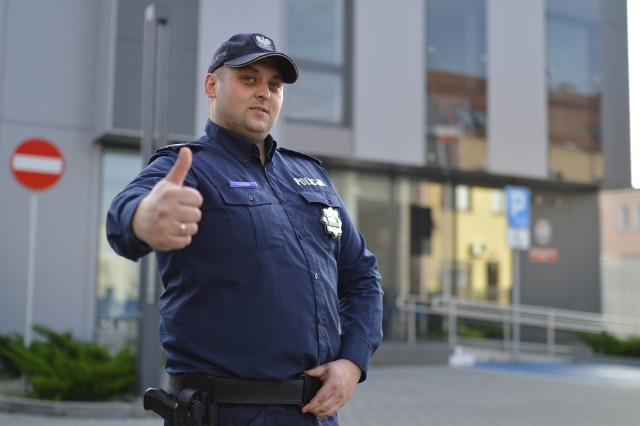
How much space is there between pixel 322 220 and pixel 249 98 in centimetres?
44

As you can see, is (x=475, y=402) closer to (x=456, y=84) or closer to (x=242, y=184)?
(x=242, y=184)

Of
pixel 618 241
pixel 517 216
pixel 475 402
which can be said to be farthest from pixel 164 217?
pixel 618 241

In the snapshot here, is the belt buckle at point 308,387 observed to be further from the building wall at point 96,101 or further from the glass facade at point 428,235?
the glass facade at point 428,235

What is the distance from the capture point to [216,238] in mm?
2457

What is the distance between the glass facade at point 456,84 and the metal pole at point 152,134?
8414 millimetres

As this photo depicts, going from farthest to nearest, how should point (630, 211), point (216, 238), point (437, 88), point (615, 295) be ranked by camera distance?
point (630, 211), point (615, 295), point (437, 88), point (216, 238)

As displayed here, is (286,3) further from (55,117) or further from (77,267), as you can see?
(77,267)

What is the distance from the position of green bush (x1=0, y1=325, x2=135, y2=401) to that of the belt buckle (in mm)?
6648

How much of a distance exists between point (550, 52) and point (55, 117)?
1058cm

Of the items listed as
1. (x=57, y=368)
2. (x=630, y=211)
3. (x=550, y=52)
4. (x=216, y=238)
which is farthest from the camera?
(x=630, y=211)

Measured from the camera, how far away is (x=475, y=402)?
34.0 feet

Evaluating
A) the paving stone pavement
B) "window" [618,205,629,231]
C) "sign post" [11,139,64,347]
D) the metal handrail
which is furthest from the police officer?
"window" [618,205,629,231]

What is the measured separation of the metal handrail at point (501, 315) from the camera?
17.2 m

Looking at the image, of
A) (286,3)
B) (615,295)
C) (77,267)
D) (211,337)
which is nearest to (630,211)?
(615,295)
